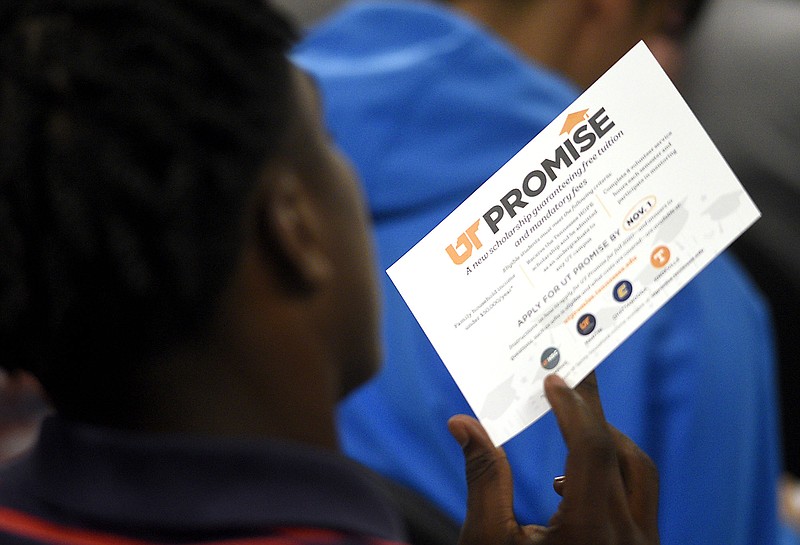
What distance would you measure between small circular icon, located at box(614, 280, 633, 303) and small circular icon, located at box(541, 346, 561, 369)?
0.04 metres

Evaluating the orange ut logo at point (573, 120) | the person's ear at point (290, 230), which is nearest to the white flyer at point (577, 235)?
the orange ut logo at point (573, 120)

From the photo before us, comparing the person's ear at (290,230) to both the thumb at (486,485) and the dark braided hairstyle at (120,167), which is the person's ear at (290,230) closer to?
the dark braided hairstyle at (120,167)

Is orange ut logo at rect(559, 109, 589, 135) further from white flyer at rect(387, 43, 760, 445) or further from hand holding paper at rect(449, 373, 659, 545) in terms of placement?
hand holding paper at rect(449, 373, 659, 545)

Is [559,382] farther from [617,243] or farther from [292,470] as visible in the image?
[292,470]

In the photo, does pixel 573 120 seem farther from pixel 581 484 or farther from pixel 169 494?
pixel 169 494

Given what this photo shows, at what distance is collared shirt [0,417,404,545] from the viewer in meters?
0.54

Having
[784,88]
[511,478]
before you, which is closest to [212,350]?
[511,478]

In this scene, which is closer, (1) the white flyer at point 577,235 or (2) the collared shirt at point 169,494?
(1) the white flyer at point 577,235

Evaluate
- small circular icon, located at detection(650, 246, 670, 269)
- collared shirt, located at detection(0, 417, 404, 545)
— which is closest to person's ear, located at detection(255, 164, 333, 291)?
collared shirt, located at detection(0, 417, 404, 545)

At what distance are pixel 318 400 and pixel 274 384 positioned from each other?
0.12ft

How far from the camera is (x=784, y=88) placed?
0.64 m

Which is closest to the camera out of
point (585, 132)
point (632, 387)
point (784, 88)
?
point (585, 132)

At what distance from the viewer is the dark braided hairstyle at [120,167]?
49 centimetres

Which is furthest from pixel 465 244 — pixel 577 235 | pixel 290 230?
pixel 290 230
